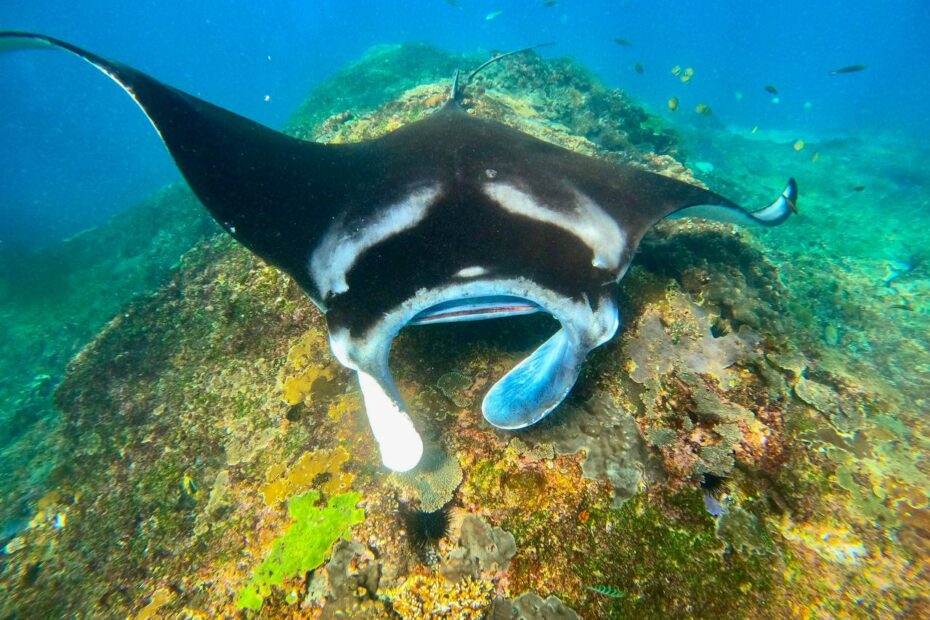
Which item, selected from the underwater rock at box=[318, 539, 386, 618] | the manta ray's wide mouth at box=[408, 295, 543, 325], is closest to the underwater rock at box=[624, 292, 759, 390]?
the manta ray's wide mouth at box=[408, 295, 543, 325]

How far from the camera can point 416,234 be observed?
2027 millimetres

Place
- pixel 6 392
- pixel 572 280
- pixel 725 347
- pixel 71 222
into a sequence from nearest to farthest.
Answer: pixel 572 280, pixel 725 347, pixel 6 392, pixel 71 222

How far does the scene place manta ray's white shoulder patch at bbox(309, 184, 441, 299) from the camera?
2035 mm

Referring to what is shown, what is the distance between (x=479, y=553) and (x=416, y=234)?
1.66 metres

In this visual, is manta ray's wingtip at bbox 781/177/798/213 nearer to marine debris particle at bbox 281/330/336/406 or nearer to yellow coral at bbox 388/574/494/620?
yellow coral at bbox 388/574/494/620

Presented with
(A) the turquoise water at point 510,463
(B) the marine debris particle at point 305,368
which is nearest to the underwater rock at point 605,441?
(A) the turquoise water at point 510,463

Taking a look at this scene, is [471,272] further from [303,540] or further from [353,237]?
[303,540]

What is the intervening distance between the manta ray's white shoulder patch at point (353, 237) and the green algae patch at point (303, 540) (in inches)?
48.8

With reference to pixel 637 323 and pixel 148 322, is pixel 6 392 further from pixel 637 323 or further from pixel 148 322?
pixel 637 323

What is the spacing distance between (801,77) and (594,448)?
355ft

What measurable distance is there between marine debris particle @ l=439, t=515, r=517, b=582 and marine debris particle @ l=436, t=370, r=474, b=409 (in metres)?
0.71

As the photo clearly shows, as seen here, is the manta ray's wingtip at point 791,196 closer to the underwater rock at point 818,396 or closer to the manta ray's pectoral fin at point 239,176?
the underwater rock at point 818,396

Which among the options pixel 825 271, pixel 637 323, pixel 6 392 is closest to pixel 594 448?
pixel 637 323

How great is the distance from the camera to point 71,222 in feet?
108
